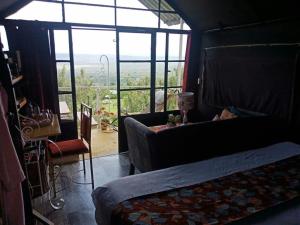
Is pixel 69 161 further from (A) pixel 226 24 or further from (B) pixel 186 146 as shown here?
(A) pixel 226 24

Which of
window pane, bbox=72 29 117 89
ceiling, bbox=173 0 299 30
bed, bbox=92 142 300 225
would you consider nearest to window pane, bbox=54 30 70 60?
window pane, bbox=72 29 117 89

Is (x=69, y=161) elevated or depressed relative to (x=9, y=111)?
depressed

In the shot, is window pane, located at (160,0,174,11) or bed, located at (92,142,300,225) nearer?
bed, located at (92,142,300,225)

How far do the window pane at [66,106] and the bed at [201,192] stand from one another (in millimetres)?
2027

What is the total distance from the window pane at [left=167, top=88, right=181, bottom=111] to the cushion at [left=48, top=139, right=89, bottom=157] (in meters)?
1.95

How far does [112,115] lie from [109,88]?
0.66 metres

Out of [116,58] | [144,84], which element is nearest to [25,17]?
[116,58]

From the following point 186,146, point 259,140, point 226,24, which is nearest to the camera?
point 186,146

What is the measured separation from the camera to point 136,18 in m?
3.70

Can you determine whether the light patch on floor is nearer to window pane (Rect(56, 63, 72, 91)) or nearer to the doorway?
the doorway

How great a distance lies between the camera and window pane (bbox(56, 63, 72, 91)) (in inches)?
132

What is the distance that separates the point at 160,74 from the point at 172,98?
0.53 m

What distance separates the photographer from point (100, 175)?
3.19 metres

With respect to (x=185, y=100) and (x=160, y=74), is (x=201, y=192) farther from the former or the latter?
(x=160, y=74)
